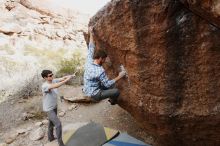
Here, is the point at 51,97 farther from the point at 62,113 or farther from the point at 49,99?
the point at 62,113

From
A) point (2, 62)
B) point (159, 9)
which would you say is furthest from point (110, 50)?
point (2, 62)

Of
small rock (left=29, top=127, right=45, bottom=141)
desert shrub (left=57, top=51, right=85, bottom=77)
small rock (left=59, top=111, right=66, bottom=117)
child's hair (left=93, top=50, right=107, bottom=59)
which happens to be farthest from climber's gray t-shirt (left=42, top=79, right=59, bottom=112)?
Result: desert shrub (left=57, top=51, right=85, bottom=77)

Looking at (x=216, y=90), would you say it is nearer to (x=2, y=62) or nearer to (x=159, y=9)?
(x=159, y=9)

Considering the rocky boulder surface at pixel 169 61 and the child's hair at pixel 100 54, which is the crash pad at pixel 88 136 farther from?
the child's hair at pixel 100 54

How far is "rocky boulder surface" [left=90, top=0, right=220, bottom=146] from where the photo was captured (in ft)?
16.4

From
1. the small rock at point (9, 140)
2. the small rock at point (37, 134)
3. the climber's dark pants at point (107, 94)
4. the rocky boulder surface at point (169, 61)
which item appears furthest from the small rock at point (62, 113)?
the rocky boulder surface at point (169, 61)

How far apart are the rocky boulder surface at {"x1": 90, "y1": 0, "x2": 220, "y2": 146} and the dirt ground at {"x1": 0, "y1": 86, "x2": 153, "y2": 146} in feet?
5.33

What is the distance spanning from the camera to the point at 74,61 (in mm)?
Answer: 12508

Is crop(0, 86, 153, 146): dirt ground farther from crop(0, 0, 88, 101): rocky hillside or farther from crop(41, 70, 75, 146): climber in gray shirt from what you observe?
crop(41, 70, 75, 146): climber in gray shirt

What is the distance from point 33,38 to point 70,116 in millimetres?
7526

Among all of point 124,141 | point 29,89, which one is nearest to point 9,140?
point 29,89

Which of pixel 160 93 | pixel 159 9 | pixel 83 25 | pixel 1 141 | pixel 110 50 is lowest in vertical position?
pixel 1 141

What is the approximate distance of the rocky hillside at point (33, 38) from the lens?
12.3m

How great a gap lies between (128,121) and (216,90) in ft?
11.1
